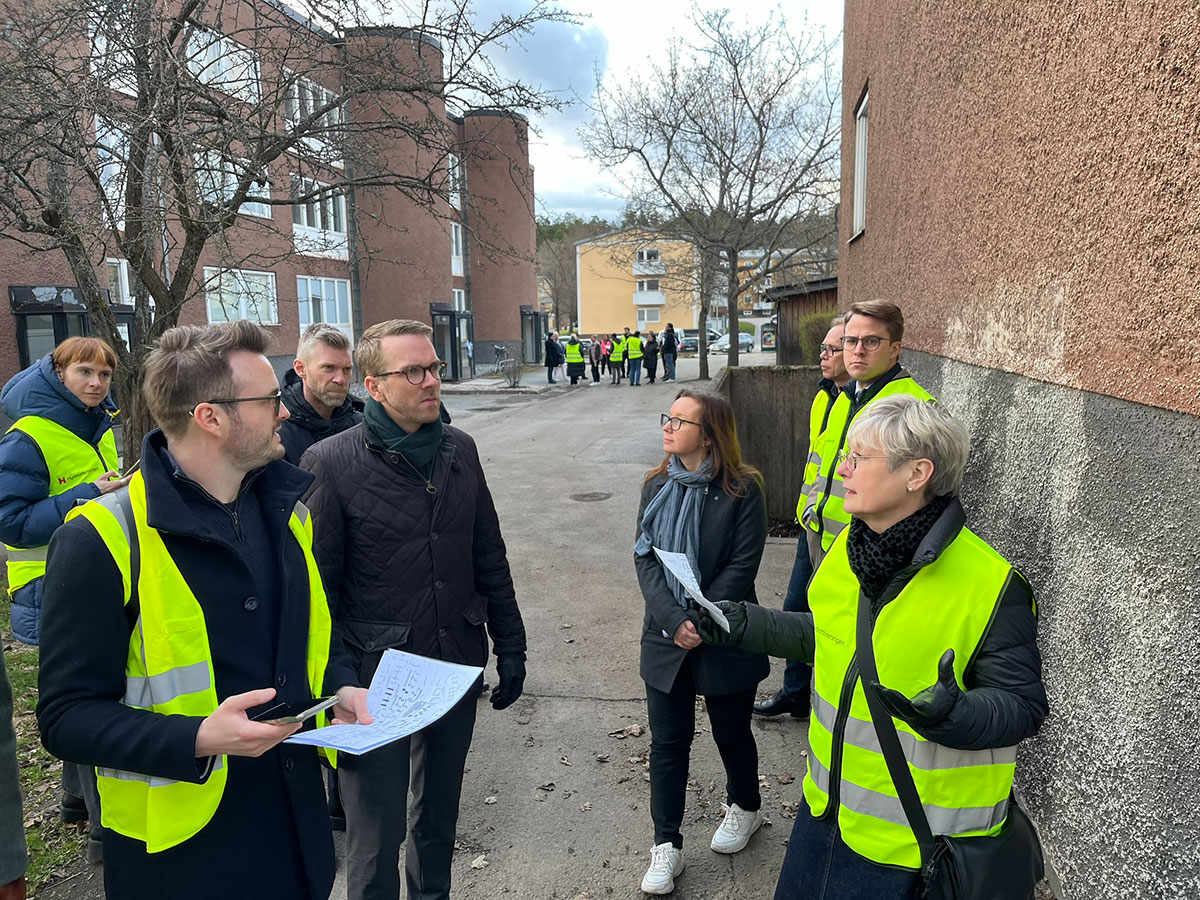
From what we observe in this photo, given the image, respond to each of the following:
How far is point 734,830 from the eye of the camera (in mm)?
3488

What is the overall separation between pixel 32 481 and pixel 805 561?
148 inches

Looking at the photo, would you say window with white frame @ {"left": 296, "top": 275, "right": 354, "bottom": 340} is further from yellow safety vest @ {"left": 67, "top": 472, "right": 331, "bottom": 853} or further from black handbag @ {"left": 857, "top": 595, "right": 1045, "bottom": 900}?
black handbag @ {"left": 857, "top": 595, "right": 1045, "bottom": 900}

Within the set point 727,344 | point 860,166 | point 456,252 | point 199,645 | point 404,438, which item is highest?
point 456,252

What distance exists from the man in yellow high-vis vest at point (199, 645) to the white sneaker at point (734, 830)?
1.85 m

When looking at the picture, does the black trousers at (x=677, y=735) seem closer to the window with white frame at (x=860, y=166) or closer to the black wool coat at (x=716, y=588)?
the black wool coat at (x=716, y=588)

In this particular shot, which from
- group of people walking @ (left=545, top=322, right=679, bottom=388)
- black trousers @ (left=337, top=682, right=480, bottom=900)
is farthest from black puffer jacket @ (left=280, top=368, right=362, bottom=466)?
group of people walking @ (left=545, top=322, right=679, bottom=388)

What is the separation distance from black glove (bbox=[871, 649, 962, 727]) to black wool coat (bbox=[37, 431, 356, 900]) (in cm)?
148

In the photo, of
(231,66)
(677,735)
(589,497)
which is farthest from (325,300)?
(677,735)

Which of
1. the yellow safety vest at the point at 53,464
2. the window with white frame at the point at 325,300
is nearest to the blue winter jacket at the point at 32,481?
the yellow safety vest at the point at 53,464

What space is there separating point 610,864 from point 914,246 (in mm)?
4094

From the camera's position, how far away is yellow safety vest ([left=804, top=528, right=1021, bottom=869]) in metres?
1.89

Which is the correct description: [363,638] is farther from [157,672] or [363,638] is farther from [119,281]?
[119,281]

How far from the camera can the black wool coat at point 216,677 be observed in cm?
179

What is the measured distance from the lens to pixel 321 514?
9.09ft
